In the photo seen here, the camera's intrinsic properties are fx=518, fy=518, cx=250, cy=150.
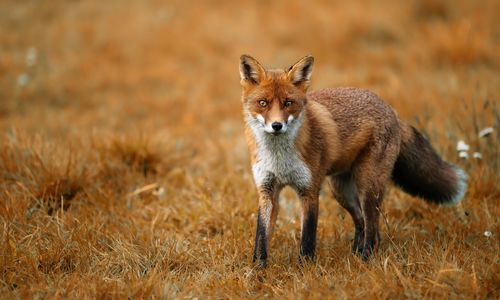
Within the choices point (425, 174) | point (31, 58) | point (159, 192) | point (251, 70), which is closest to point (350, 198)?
point (425, 174)

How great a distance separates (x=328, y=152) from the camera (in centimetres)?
382

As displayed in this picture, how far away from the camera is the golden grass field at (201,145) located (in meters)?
3.39

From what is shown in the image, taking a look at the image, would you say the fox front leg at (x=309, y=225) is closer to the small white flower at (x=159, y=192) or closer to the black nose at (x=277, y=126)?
the black nose at (x=277, y=126)

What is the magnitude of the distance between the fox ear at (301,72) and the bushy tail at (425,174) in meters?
1.03

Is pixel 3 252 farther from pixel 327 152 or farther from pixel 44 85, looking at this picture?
pixel 44 85

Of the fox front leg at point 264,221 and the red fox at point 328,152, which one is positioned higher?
the red fox at point 328,152

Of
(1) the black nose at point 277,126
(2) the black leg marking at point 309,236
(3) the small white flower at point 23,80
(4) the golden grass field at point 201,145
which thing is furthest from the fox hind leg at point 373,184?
(3) the small white flower at point 23,80

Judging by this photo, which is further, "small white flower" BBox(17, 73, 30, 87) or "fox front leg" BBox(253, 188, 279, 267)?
"small white flower" BBox(17, 73, 30, 87)

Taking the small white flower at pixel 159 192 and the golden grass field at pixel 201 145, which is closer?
the golden grass field at pixel 201 145

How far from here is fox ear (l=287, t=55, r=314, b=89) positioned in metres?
3.69

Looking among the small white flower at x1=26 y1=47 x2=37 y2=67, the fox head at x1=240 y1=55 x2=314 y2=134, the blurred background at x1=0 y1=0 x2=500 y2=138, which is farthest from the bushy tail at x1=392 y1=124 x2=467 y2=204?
the small white flower at x1=26 y1=47 x2=37 y2=67

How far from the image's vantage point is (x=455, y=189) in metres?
4.09

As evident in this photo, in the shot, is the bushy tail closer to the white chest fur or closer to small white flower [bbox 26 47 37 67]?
the white chest fur

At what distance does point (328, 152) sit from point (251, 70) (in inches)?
32.5
